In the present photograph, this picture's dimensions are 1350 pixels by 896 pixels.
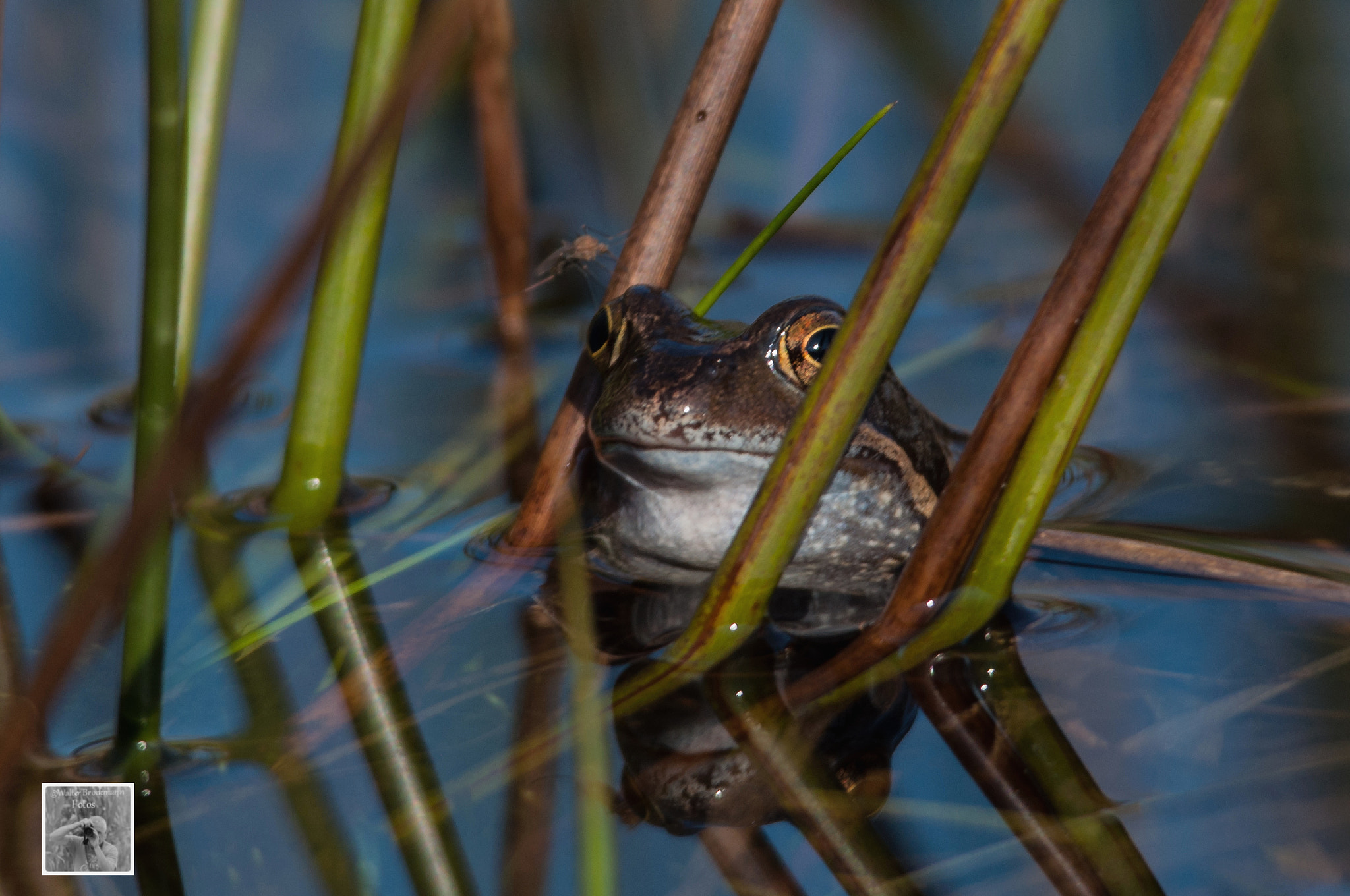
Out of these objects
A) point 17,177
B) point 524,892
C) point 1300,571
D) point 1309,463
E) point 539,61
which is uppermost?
point 539,61

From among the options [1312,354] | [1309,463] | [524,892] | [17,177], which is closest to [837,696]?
[524,892]

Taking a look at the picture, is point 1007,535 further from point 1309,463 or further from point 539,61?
point 539,61

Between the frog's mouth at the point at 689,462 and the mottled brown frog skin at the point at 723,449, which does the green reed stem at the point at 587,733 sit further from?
the frog's mouth at the point at 689,462

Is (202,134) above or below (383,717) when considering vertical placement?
above

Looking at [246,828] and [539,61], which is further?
[539,61]

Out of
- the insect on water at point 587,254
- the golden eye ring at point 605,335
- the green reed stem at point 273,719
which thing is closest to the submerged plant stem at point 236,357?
the green reed stem at point 273,719

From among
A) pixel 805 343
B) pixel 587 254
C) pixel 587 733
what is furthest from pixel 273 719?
pixel 587 254

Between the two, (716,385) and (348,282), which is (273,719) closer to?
(348,282)
